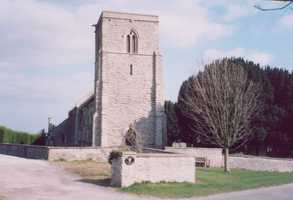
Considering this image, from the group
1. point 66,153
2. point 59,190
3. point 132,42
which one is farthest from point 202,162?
point 132,42

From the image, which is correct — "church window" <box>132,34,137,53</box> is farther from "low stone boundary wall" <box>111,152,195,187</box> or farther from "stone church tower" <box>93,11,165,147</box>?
"low stone boundary wall" <box>111,152,195,187</box>

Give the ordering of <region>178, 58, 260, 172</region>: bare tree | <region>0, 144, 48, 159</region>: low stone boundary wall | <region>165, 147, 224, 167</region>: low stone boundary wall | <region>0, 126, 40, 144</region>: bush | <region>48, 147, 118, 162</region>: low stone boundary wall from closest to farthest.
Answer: <region>48, 147, 118, 162</region>: low stone boundary wall → <region>178, 58, 260, 172</region>: bare tree → <region>0, 144, 48, 159</region>: low stone boundary wall → <region>165, 147, 224, 167</region>: low stone boundary wall → <region>0, 126, 40, 144</region>: bush

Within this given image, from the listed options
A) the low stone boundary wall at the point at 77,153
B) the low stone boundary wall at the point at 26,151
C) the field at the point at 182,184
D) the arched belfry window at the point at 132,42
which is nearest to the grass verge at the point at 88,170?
the field at the point at 182,184

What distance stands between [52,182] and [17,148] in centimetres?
2091

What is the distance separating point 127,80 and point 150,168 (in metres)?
24.8

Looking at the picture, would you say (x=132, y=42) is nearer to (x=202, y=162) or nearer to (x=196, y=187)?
(x=202, y=162)

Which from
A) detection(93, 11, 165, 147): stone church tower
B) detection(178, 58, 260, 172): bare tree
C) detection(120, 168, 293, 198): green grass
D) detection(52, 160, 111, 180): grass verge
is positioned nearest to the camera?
detection(120, 168, 293, 198): green grass

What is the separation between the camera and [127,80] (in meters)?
45.8

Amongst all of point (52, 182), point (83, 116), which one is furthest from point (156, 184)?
point (83, 116)

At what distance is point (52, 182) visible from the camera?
69.8 ft

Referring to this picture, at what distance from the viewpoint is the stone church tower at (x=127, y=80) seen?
4444 cm

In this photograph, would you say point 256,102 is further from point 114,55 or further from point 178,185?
point 178,185

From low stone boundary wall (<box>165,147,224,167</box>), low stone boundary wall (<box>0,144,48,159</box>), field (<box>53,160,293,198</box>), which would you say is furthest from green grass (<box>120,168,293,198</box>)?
low stone boundary wall (<box>0,144,48,159</box>)

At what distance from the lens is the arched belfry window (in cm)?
4684
